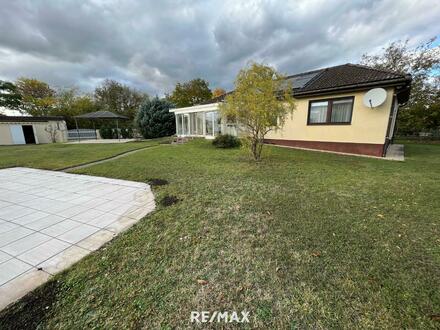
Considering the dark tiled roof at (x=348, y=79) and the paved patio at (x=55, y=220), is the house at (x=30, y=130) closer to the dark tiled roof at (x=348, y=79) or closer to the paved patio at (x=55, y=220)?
the paved patio at (x=55, y=220)

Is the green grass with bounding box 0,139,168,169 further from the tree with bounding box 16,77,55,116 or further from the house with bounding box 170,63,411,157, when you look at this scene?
the tree with bounding box 16,77,55,116

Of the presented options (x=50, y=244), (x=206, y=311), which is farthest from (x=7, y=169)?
(x=206, y=311)

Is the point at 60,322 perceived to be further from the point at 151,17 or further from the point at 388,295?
the point at 151,17

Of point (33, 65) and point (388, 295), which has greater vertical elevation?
point (33, 65)

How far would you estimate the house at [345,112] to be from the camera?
7.68m

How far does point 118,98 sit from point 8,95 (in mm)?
13393

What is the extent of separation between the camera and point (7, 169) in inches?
281

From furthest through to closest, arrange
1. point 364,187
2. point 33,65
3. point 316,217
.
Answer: point 33,65, point 364,187, point 316,217

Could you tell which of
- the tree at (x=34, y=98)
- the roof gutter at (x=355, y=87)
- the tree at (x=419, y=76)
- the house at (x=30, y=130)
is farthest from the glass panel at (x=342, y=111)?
the tree at (x=34, y=98)

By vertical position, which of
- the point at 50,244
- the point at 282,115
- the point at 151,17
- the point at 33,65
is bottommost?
the point at 50,244

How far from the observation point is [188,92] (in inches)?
1175

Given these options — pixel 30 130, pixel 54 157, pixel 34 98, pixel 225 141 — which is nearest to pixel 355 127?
pixel 225 141

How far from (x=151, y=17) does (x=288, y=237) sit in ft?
38.4
